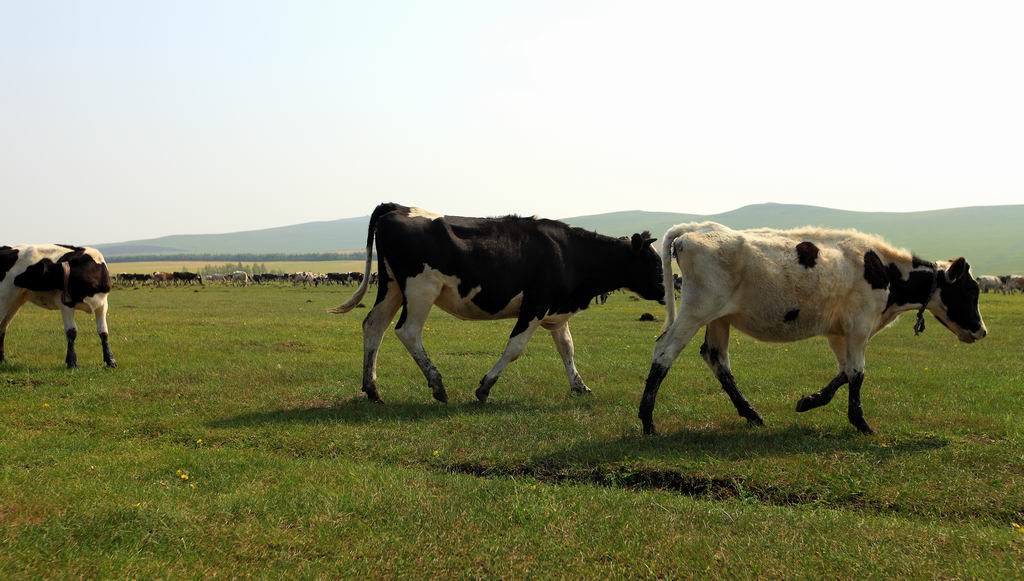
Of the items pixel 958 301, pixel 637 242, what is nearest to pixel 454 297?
pixel 637 242

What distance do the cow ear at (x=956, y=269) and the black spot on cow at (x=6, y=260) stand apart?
1663cm

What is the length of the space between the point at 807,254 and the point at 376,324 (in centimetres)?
667

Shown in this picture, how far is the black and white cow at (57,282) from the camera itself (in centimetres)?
1580

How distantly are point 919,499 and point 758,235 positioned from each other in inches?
168

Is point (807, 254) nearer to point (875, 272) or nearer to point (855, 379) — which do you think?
point (875, 272)

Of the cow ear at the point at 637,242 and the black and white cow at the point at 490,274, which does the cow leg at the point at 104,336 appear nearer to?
the black and white cow at the point at 490,274

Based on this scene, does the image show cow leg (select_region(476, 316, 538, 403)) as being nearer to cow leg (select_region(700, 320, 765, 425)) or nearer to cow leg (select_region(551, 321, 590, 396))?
cow leg (select_region(551, 321, 590, 396))

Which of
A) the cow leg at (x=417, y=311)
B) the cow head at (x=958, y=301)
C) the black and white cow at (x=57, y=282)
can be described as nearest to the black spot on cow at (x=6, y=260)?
the black and white cow at (x=57, y=282)

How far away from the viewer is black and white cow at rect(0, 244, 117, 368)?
51.9ft

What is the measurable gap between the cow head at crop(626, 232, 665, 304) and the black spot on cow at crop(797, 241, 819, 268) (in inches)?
144

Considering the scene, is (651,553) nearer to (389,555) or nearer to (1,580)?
(389,555)

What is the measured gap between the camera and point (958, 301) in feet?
37.3

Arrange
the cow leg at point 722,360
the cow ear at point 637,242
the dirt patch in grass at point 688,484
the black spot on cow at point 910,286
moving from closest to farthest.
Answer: the dirt patch in grass at point 688,484
the cow leg at point 722,360
the black spot on cow at point 910,286
the cow ear at point 637,242

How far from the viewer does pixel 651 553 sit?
19.5ft
